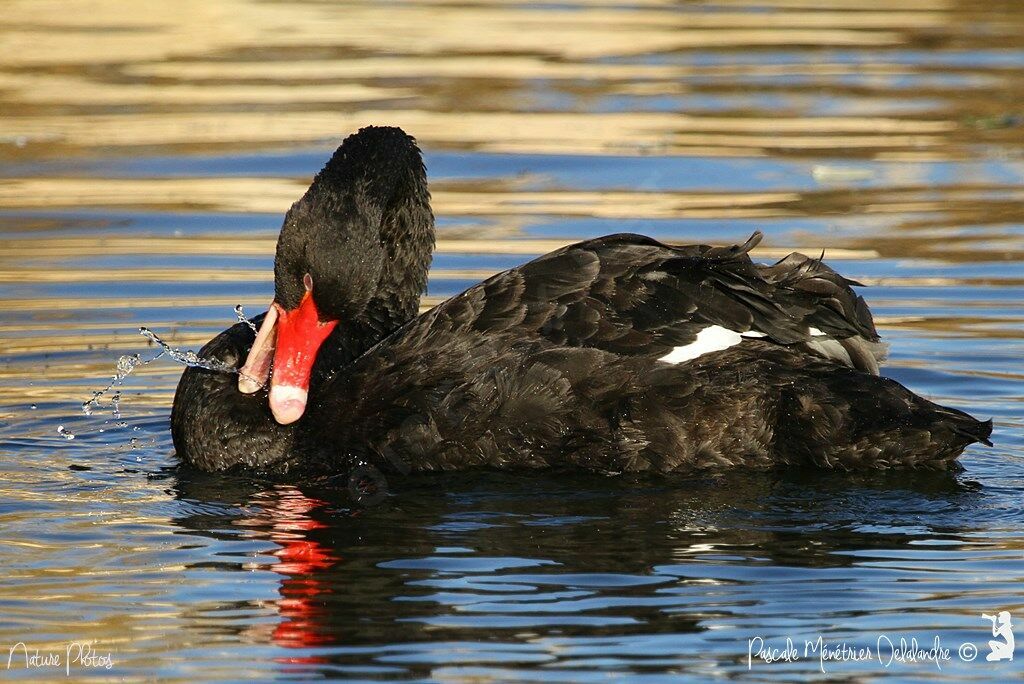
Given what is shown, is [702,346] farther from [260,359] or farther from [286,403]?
[260,359]

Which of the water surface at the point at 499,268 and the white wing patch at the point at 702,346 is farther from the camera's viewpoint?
the white wing patch at the point at 702,346

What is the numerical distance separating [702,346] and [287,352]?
169 centimetres

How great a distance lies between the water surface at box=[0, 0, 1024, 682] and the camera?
18.1 ft

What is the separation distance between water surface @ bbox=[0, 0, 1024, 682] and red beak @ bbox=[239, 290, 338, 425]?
0.45 metres

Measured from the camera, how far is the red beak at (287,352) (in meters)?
7.43

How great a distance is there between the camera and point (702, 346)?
7148mm

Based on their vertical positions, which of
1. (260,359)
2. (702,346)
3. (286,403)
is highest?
(702,346)

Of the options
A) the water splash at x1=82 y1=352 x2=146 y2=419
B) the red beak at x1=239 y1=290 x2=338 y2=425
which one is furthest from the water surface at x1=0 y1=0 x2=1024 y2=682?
the red beak at x1=239 y1=290 x2=338 y2=425

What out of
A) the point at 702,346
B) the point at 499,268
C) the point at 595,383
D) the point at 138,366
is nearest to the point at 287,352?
the point at 595,383

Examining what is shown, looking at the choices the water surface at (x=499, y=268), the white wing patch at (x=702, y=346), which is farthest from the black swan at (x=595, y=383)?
the water surface at (x=499, y=268)

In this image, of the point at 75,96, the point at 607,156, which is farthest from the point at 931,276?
the point at 75,96

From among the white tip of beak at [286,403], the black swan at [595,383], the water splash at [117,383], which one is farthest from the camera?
the water splash at [117,383]

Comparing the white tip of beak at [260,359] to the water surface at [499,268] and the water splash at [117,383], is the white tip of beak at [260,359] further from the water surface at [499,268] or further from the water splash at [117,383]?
the water splash at [117,383]

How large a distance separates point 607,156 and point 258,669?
9.16 m
